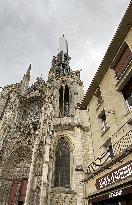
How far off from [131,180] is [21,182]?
10694 millimetres

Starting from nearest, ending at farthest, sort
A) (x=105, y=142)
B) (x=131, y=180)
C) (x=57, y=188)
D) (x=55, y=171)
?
1. (x=131, y=180)
2. (x=105, y=142)
3. (x=57, y=188)
4. (x=55, y=171)

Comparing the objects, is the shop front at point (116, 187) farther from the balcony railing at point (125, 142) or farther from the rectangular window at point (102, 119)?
the rectangular window at point (102, 119)

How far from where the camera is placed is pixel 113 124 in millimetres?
8664

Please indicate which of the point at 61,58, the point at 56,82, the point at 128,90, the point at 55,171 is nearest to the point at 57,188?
the point at 55,171

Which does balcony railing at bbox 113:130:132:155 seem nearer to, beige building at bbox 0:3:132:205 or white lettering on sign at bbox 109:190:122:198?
beige building at bbox 0:3:132:205

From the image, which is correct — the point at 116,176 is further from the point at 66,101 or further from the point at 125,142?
the point at 66,101

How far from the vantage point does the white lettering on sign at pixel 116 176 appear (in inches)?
219

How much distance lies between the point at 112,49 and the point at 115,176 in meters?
5.73

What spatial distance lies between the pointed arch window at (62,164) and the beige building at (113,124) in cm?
388

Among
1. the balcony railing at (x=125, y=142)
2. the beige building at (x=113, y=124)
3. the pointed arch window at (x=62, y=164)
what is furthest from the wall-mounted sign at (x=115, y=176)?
the pointed arch window at (x=62, y=164)

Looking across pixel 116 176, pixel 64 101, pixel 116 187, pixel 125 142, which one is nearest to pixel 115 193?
pixel 116 187

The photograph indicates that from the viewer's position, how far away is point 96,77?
11.0 metres

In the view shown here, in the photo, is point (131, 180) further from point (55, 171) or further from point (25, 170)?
point (25, 170)

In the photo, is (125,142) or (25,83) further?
(25,83)
